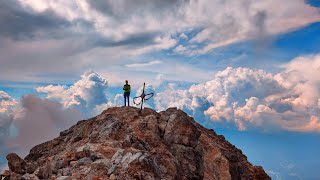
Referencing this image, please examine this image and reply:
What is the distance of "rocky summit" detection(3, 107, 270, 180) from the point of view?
39438 millimetres

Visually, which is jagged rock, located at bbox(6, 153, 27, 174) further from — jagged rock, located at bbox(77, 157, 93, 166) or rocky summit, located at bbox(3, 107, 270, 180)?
jagged rock, located at bbox(77, 157, 93, 166)

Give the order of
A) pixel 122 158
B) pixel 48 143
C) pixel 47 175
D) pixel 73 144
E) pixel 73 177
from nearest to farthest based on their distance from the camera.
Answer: pixel 73 177 < pixel 122 158 < pixel 47 175 < pixel 73 144 < pixel 48 143

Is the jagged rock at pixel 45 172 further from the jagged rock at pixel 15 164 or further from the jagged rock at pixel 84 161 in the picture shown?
the jagged rock at pixel 15 164

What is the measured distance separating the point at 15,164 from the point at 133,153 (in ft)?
59.3

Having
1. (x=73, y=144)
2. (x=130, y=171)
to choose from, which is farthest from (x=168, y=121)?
(x=130, y=171)

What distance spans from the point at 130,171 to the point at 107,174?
2443 mm

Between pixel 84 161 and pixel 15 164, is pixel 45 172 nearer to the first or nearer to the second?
pixel 84 161

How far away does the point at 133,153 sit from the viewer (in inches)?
1613

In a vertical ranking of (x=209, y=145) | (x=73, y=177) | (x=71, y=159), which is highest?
(x=209, y=145)

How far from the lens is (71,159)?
4412 centimetres

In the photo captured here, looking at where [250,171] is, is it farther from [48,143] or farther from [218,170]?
[48,143]

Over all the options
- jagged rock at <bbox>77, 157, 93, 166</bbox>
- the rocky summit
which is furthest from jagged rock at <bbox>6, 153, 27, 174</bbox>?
jagged rock at <bbox>77, 157, 93, 166</bbox>

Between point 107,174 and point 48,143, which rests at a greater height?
point 48,143

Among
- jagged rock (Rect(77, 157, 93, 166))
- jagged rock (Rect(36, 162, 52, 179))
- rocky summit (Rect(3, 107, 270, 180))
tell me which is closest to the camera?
rocky summit (Rect(3, 107, 270, 180))
